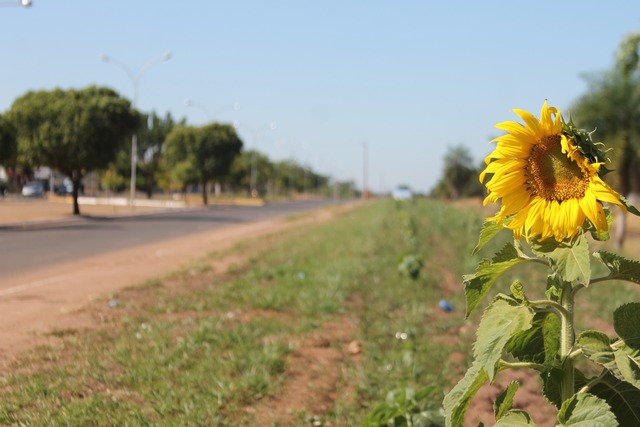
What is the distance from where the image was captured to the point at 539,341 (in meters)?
2.34

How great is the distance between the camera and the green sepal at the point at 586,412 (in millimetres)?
1957

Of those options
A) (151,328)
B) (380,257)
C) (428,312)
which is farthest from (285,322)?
(380,257)

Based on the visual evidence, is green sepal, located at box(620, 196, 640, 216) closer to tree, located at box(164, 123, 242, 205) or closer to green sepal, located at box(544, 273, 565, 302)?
green sepal, located at box(544, 273, 565, 302)

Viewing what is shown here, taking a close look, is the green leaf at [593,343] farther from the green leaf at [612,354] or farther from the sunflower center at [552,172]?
the sunflower center at [552,172]

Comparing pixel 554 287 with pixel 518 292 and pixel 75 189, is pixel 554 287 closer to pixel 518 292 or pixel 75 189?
pixel 518 292

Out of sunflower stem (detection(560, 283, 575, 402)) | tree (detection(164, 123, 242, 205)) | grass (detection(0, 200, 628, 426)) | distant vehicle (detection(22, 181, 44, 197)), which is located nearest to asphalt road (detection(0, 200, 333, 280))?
grass (detection(0, 200, 628, 426))

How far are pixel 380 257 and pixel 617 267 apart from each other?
10.8 m

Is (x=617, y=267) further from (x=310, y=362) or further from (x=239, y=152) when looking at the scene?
(x=239, y=152)

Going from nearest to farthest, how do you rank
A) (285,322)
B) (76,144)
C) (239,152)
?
(285,322) → (76,144) → (239,152)

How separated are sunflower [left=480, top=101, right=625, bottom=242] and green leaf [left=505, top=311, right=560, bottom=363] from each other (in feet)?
1.20

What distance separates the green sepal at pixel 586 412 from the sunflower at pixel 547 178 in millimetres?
441

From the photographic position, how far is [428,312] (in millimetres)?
8227

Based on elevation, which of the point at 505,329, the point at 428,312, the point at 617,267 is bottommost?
the point at 428,312

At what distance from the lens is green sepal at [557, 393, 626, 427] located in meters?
1.96
